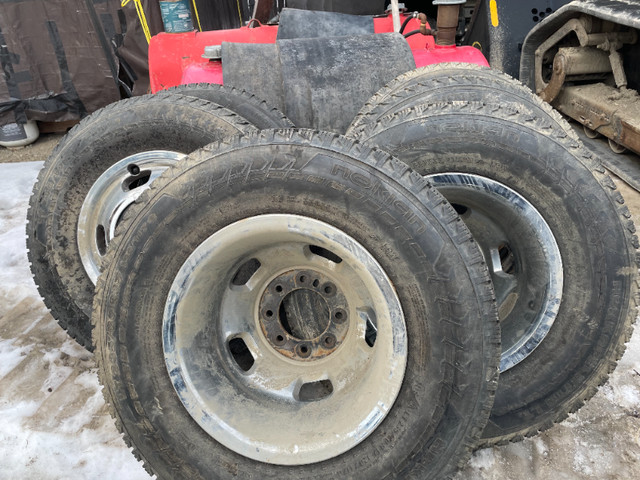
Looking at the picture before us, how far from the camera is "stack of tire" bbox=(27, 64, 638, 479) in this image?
164cm

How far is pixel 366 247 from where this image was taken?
65.4 inches

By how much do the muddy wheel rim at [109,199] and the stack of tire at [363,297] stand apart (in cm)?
74

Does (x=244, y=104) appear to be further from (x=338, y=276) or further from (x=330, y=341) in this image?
(x=330, y=341)

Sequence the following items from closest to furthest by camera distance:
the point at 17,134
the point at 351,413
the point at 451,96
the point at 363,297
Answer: the point at 351,413
the point at 363,297
the point at 451,96
the point at 17,134

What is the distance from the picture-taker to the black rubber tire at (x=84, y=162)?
2611 mm

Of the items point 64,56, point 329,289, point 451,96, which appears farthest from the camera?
point 64,56

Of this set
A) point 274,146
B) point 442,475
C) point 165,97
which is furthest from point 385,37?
point 442,475

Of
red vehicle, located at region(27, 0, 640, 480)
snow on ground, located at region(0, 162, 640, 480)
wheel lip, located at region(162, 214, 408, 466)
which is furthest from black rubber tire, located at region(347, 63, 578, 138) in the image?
snow on ground, located at region(0, 162, 640, 480)

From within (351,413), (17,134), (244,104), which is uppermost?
(244,104)

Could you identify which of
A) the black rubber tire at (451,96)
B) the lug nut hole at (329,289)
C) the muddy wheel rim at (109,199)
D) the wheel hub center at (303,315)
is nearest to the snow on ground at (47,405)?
the muddy wheel rim at (109,199)

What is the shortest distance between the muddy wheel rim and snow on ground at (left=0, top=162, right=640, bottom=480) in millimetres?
599

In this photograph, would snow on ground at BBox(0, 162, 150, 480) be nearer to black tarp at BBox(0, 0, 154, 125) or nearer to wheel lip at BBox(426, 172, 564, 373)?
wheel lip at BBox(426, 172, 564, 373)

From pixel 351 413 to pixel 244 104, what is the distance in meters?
1.92

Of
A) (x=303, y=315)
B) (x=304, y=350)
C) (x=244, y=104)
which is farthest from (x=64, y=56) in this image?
(x=304, y=350)
